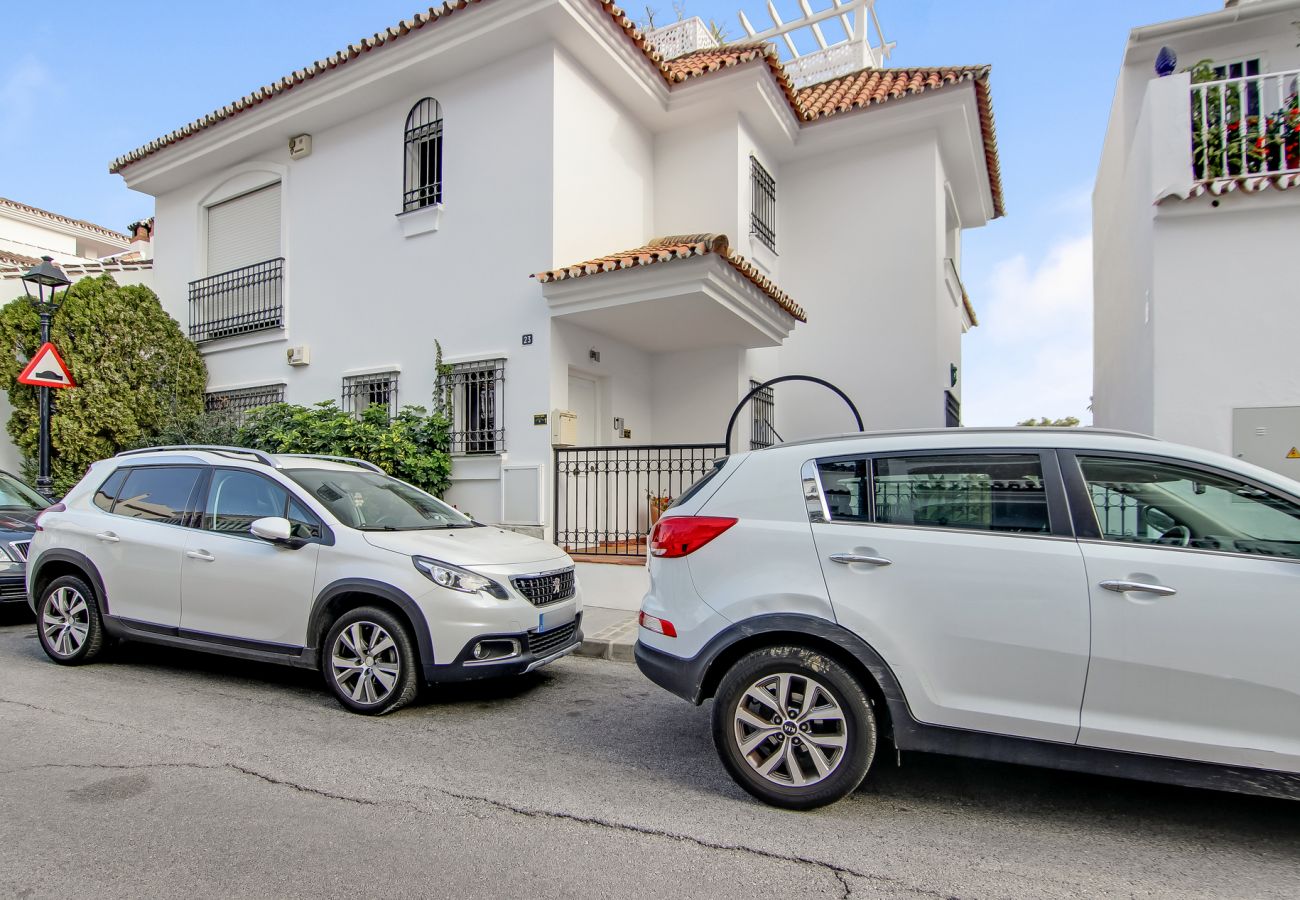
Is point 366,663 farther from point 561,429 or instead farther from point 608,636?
point 561,429

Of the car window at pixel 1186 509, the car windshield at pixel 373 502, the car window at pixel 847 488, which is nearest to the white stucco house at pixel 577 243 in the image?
the car windshield at pixel 373 502

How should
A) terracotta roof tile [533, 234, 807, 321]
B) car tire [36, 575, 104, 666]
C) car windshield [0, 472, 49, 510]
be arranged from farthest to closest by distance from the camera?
car windshield [0, 472, 49, 510] → terracotta roof tile [533, 234, 807, 321] → car tire [36, 575, 104, 666]

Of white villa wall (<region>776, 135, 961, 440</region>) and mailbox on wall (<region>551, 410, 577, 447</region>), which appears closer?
mailbox on wall (<region>551, 410, 577, 447</region>)

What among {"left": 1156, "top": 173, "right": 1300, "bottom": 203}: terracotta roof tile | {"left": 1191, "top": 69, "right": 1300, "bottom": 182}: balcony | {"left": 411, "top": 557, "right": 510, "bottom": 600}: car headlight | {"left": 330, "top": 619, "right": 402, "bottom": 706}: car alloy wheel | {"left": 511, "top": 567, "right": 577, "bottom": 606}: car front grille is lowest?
{"left": 330, "top": 619, "right": 402, "bottom": 706}: car alloy wheel

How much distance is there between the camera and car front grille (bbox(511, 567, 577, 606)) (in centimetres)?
498

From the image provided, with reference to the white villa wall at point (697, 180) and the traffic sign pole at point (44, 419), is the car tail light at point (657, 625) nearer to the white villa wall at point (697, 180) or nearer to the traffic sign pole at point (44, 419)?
the white villa wall at point (697, 180)

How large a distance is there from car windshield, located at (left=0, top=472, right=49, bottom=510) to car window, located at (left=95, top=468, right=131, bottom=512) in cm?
366

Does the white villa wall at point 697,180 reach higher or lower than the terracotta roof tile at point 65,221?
lower

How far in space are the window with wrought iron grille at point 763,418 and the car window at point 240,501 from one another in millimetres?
6645

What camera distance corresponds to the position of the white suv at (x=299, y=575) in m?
4.67

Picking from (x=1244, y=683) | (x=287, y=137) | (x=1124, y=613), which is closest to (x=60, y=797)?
(x=1124, y=613)

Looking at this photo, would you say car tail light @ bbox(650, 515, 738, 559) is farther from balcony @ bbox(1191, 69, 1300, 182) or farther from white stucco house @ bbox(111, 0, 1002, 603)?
balcony @ bbox(1191, 69, 1300, 182)

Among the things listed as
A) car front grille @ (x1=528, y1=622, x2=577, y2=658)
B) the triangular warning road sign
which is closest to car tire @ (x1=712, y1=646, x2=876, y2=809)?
car front grille @ (x1=528, y1=622, x2=577, y2=658)

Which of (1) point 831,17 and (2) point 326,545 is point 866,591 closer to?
(2) point 326,545
